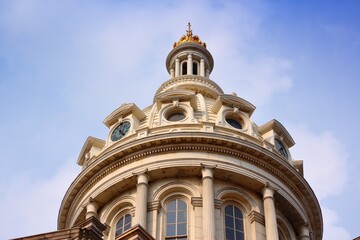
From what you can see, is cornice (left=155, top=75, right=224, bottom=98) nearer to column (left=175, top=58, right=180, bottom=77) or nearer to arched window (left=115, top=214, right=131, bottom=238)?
column (left=175, top=58, right=180, bottom=77)

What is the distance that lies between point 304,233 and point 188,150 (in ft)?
25.6

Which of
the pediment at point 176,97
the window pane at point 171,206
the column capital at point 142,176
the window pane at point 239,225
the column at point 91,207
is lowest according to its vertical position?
the window pane at point 239,225

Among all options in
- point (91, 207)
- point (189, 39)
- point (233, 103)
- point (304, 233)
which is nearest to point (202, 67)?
point (189, 39)

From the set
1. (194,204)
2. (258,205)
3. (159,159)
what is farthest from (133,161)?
(258,205)

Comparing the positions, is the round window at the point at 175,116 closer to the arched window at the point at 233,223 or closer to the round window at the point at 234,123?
the round window at the point at 234,123

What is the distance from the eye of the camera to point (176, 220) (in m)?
39.5

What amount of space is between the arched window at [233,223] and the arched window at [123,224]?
16.8 feet

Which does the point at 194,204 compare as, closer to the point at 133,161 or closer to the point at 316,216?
the point at 133,161

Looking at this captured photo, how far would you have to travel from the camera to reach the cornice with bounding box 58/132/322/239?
137ft

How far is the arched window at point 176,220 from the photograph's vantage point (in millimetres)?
38584

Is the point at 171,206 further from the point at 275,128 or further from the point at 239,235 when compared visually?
the point at 275,128

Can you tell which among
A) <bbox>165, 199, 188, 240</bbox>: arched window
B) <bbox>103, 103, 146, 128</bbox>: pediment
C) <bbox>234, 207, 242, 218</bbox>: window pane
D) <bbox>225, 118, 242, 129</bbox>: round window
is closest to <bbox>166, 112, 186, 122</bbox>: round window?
<bbox>103, 103, 146, 128</bbox>: pediment

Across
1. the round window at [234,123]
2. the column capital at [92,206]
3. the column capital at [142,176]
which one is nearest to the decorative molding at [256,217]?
the column capital at [142,176]

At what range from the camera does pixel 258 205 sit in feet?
134
